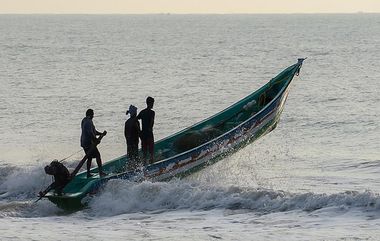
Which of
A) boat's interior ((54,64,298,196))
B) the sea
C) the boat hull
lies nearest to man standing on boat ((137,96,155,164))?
the boat hull

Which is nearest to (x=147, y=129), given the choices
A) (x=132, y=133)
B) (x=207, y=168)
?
(x=132, y=133)

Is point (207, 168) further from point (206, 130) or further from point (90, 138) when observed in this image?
point (90, 138)

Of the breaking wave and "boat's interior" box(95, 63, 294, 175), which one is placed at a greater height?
"boat's interior" box(95, 63, 294, 175)

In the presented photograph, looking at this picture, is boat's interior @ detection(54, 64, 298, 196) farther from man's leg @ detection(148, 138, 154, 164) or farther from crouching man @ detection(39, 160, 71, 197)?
man's leg @ detection(148, 138, 154, 164)

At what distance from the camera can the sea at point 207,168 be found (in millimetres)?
14039

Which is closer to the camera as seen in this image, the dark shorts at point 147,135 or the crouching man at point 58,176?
the crouching man at point 58,176

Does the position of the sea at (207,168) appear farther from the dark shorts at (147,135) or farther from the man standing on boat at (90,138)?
the dark shorts at (147,135)

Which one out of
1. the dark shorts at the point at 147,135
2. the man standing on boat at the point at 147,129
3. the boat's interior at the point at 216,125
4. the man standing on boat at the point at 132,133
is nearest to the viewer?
the man standing on boat at the point at 132,133

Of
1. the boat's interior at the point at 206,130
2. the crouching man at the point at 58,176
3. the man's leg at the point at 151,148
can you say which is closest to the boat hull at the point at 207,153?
the boat's interior at the point at 206,130

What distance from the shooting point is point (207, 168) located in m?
17.0

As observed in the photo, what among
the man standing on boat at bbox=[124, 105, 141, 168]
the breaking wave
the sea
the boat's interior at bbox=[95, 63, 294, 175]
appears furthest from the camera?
the boat's interior at bbox=[95, 63, 294, 175]

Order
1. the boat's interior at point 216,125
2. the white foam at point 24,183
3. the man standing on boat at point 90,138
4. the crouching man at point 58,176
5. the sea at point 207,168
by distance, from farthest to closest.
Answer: the white foam at point 24,183 < the boat's interior at point 216,125 < the man standing on boat at point 90,138 < the crouching man at point 58,176 < the sea at point 207,168

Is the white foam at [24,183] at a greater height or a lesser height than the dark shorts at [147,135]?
lesser

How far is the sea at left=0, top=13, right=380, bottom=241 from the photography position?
14.0 metres
